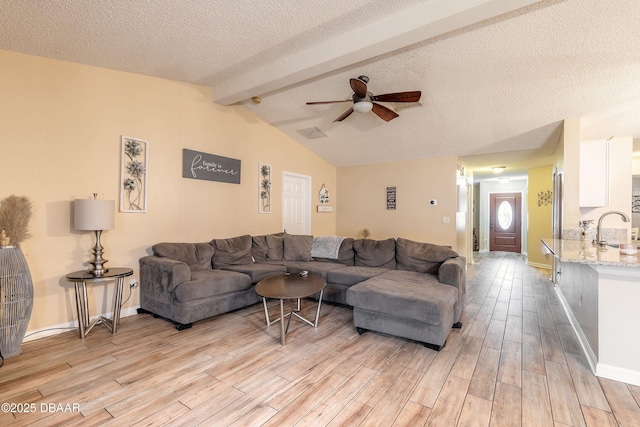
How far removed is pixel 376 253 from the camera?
4133 mm

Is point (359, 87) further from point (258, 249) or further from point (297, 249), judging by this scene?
point (258, 249)

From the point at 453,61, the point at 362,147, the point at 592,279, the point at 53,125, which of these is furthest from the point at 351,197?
the point at 53,125

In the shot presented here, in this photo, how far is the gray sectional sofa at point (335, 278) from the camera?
8.81 ft

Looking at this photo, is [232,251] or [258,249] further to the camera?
[258,249]

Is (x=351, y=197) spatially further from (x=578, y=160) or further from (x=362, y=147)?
(x=578, y=160)

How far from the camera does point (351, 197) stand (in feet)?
22.7

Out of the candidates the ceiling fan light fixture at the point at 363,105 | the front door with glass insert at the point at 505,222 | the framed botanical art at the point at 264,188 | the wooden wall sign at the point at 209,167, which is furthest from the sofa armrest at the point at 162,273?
the front door with glass insert at the point at 505,222

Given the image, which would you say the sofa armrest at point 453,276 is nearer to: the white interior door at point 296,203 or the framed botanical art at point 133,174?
the white interior door at point 296,203

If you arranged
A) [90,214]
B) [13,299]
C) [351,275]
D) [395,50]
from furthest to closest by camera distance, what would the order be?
[351,275] → [395,50] → [90,214] → [13,299]

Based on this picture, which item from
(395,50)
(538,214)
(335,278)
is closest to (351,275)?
(335,278)

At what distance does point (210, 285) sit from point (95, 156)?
6.21ft

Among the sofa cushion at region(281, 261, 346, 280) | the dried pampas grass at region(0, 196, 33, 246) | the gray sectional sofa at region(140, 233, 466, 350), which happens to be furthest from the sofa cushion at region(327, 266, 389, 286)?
the dried pampas grass at region(0, 196, 33, 246)

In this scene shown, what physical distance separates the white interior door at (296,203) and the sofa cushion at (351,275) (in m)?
2.10

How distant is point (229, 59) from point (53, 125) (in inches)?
74.1
